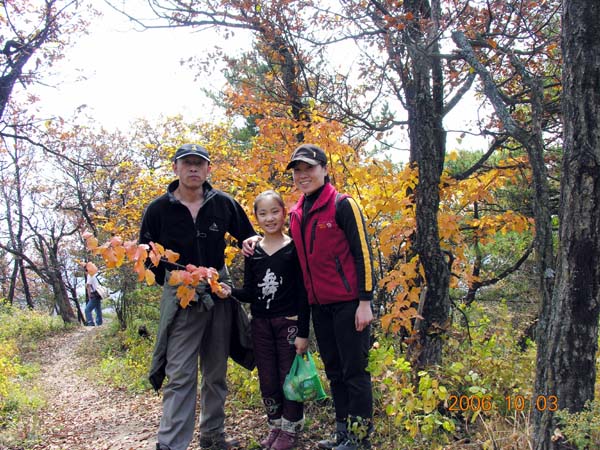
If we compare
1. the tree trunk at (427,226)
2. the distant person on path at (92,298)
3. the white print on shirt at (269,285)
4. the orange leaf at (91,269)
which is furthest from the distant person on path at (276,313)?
the distant person on path at (92,298)

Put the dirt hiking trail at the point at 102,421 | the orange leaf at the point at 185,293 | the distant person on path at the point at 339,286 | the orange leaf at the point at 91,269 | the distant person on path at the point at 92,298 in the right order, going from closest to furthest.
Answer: the orange leaf at the point at 91,269
the orange leaf at the point at 185,293
the distant person on path at the point at 339,286
the dirt hiking trail at the point at 102,421
the distant person on path at the point at 92,298

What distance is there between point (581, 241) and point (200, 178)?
7.75 feet

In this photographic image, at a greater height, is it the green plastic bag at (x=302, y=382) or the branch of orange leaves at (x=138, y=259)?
the branch of orange leaves at (x=138, y=259)

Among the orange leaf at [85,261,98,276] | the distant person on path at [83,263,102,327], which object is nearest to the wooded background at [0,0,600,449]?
the orange leaf at [85,261,98,276]

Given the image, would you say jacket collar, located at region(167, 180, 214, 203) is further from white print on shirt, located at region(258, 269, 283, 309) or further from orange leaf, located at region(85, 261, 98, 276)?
orange leaf, located at region(85, 261, 98, 276)

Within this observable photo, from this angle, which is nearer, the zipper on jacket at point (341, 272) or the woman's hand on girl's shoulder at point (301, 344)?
the zipper on jacket at point (341, 272)

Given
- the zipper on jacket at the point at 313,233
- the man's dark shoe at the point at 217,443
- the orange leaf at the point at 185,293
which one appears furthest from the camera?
the man's dark shoe at the point at 217,443

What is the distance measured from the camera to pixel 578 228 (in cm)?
222

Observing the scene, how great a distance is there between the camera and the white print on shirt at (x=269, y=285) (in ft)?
11.0

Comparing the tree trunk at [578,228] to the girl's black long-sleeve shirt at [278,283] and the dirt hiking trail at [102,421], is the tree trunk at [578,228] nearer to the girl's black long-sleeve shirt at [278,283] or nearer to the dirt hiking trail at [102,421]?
the girl's black long-sleeve shirt at [278,283]

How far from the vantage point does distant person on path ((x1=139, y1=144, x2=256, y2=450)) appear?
3203 millimetres

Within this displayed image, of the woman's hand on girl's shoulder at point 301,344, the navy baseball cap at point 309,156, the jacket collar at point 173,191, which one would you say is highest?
the navy baseball cap at point 309,156

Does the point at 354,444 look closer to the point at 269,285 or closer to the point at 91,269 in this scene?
the point at 269,285

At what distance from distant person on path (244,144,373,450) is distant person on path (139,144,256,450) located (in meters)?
0.66
